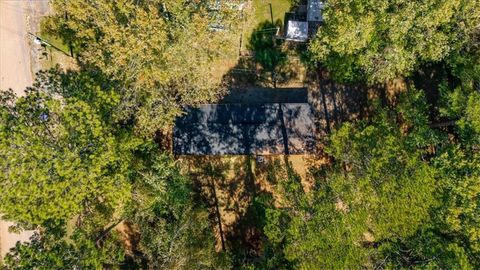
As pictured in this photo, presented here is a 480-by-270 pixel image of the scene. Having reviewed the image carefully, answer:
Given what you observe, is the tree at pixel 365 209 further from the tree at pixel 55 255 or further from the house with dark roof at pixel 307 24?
the tree at pixel 55 255

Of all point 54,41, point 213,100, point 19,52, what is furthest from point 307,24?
point 19,52

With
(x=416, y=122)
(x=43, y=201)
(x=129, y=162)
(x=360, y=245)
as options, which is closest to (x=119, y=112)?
(x=129, y=162)

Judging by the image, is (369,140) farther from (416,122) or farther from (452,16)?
(452,16)

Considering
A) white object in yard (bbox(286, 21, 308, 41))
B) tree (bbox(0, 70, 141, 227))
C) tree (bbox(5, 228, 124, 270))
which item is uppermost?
white object in yard (bbox(286, 21, 308, 41))

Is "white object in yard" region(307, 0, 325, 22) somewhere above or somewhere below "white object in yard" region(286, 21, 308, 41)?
above

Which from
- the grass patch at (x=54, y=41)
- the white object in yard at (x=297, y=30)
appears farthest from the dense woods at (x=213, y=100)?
the grass patch at (x=54, y=41)

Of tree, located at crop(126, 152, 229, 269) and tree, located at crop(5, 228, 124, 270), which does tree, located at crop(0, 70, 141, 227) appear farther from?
tree, located at crop(126, 152, 229, 269)

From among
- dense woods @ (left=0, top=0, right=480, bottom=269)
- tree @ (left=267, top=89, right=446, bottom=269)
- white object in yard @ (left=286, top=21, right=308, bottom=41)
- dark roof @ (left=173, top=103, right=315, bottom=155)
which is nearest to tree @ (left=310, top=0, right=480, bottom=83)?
dense woods @ (left=0, top=0, right=480, bottom=269)
